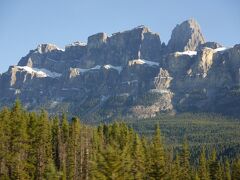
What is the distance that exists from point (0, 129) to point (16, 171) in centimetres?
713

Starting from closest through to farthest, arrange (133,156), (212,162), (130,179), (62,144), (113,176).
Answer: (113,176), (130,179), (133,156), (62,144), (212,162)

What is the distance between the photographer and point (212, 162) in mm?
115312

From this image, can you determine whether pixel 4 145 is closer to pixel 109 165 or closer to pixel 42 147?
pixel 42 147

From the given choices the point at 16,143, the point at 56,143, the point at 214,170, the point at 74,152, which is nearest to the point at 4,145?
the point at 16,143

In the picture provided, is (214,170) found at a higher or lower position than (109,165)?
lower

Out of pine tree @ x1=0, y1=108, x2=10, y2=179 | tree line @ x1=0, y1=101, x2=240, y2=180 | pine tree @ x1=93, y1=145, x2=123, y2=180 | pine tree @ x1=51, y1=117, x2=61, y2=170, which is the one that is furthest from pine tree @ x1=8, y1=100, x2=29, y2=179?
pine tree @ x1=93, y1=145, x2=123, y2=180

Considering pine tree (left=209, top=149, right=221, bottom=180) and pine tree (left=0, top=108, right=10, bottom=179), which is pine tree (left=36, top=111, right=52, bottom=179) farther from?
pine tree (left=209, top=149, right=221, bottom=180)

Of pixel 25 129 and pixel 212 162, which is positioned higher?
pixel 25 129

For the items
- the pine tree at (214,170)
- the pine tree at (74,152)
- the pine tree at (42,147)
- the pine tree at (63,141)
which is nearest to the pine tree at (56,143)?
the pine tree at (63,141)

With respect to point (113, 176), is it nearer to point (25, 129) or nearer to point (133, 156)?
point (25, 129)

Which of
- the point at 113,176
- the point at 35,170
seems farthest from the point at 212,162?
the point at 113,176

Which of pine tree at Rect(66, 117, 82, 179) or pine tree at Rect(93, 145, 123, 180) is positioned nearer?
pine tree at Rect(93, 145, 123, 180)

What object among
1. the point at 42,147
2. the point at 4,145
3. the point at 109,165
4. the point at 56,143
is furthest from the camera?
the point at 56,143

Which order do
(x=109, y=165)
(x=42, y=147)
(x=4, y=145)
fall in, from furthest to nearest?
(x=42, y=147) < (x=4, y=145) < (x=109, y=165)
